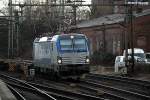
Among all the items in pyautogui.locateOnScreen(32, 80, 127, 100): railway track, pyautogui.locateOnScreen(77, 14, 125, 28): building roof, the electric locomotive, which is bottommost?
pyautogui.locateOnScreen(32, 80, 127, 100): railway track

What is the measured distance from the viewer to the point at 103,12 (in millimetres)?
101562

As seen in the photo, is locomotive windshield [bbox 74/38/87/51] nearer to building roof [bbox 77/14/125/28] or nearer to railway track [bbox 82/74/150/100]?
railway track [bbox 82/74/150/100]

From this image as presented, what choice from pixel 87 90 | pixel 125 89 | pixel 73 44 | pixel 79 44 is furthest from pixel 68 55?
pixel 125 89

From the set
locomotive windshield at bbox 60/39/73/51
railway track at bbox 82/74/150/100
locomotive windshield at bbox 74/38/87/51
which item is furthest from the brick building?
locomotive windshield at bbox 60/39/73/51

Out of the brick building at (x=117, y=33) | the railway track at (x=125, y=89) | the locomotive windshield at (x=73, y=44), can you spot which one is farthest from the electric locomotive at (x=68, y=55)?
the brick building at (x=117, y=33)

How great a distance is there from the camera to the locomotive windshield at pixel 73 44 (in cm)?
3056

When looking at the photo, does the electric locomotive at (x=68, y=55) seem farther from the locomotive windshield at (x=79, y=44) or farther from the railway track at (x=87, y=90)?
the railway track at (x=87, y=90)

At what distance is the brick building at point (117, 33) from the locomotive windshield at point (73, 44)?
26.7 metres

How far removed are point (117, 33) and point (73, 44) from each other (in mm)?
31859

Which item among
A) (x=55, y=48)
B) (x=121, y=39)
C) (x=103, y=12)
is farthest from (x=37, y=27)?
(x=55, y=48)

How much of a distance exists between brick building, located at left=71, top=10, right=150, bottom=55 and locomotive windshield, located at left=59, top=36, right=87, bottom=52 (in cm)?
2666

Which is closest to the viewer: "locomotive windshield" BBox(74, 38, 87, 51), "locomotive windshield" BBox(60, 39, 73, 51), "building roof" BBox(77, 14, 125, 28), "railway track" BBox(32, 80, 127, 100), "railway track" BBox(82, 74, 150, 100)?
"railway track" BBox(32, 80, 127, 100)

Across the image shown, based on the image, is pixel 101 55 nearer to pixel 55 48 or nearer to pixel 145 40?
pixel 145 40

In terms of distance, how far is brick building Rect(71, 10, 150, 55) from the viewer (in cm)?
5744
